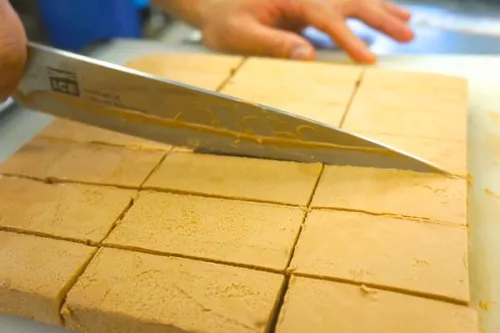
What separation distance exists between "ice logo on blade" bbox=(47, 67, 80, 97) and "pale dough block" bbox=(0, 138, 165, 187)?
14 centimetres

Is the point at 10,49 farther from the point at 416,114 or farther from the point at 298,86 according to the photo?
the point at 416,114

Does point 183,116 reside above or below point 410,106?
above

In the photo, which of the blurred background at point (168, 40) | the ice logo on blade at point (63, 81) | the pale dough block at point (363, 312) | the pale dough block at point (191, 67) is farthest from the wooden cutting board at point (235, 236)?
the blurred background at point (168, 40)

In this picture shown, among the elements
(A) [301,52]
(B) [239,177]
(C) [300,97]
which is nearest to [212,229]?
(B) [239,177]

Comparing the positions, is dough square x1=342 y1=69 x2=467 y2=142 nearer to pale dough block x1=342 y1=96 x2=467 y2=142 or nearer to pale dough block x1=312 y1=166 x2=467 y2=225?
pale dough block x1=342 y1=96 x2=467 y2=142

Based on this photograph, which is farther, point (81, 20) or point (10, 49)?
point (81, 20)

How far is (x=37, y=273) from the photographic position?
1.16 meters

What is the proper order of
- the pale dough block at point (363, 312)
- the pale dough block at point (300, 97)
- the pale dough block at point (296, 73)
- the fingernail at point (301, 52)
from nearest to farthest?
the pale dough block at point (363, 312)
the pale dough block at point (300, 97)
the pale dough block at point (296, 73)
the fingernail at point (301, 52)

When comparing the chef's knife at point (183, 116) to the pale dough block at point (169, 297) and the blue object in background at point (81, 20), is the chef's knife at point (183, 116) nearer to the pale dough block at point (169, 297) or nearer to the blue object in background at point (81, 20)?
the pale dough block at point (169, 297)

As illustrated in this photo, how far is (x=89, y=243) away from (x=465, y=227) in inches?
30.8

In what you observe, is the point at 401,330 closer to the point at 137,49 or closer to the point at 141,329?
the point at 141,329

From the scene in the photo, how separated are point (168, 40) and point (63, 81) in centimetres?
116

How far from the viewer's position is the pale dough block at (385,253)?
3.59 feet

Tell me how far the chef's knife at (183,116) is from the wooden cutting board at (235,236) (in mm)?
37
